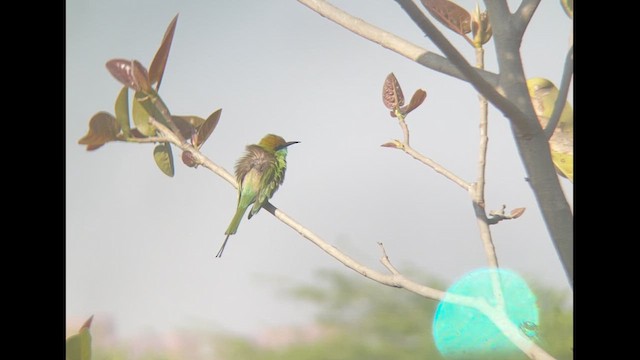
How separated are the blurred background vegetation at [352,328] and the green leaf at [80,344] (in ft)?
0.85

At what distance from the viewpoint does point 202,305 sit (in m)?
1.45

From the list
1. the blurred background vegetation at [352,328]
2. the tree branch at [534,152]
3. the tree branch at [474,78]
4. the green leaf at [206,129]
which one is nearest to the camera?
the tree branch at [474,78]

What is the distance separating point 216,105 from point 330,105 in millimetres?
231

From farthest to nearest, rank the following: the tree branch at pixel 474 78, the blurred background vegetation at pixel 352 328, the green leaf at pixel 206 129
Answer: the green leaf at pixel 206 129
the blurred background vegetation at pixel 352 328
the tree branch at pixel 474 78

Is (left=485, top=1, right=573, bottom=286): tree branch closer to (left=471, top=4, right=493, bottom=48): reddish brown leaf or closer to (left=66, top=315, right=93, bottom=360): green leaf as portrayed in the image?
(left=471, top=4, right=493, bottom=48): reddish brown leaf

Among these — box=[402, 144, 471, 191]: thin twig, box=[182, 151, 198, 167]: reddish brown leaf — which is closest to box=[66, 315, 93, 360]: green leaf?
box=[182, 151, 198, 167]: reddish brown leaf

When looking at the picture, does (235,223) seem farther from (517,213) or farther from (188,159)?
(517,213)

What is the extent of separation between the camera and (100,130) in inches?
60.0

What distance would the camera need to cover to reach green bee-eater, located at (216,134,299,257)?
1.42 meters

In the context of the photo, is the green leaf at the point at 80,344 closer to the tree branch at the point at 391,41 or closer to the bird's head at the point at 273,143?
the bird's head at the point at 273,143

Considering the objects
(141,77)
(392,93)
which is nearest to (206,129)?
(141,77)

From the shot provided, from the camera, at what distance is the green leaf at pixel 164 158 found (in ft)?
4.90

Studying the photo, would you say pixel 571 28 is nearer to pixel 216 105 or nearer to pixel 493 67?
pixel 493 67

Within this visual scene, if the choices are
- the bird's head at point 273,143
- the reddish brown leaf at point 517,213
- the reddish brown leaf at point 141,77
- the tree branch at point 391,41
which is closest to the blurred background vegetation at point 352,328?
the reddish brown leaf at point 517,213
